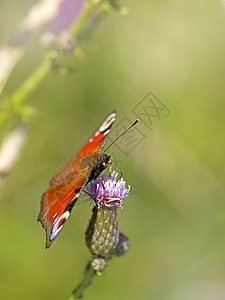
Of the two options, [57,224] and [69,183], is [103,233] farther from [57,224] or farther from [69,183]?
[57,224]

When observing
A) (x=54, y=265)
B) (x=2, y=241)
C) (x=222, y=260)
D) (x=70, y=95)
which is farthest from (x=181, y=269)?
(x=70, y=95)

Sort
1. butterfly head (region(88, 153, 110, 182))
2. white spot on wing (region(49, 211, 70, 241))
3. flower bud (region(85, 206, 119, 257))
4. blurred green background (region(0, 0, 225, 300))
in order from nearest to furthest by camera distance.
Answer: white spot on wing (region(49, 211, 70, 241))
butterfly head (region(88, 153, 110, 182))
flower bud (region(85, 206, 119, 257))
blurred green background (region(0, 0, 225, 300))

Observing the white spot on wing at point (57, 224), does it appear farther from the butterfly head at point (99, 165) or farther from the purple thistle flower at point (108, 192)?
the purple thistle flower at point (108, 192)

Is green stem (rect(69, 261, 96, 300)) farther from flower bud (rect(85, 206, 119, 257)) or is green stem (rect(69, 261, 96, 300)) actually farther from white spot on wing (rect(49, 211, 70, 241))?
white spot on wing (rect(49, 211, 70, 241))

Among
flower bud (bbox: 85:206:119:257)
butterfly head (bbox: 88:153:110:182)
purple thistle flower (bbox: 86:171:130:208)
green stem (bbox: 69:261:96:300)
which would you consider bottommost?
green stem (bbox: 69:261:96:300)

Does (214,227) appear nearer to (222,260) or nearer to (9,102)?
(222,260)

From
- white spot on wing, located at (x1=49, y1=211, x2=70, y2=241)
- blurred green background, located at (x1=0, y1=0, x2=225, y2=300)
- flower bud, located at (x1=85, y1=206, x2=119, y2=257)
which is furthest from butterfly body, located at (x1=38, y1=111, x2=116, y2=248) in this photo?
blurred green background, located at (x1=0, y1=0, x2=225, y2=300)
